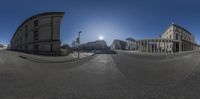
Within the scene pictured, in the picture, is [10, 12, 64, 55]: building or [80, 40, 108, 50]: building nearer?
[10, 12, 64, 55]: building

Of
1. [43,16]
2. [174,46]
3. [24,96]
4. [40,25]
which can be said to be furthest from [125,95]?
[174,46]

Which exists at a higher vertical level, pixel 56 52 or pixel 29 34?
pixel 29 34

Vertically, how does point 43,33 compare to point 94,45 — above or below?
above

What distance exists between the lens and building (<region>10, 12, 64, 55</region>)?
30.5 feet

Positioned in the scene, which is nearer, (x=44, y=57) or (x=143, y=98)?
(x=143, y=98)

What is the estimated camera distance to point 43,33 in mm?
10734

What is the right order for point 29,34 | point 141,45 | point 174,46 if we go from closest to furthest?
point 29,34, point 174,46, point 141,45

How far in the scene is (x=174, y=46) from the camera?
20.4 metres

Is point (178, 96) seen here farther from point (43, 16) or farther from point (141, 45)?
point (141, 45)

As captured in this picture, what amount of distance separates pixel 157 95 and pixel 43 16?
9.59 meters

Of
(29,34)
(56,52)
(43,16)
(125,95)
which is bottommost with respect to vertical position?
(125,95)

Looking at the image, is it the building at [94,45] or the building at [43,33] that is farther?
the building at [94,45]

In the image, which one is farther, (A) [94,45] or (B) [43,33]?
(A) [94,45]

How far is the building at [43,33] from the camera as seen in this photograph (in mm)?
9289
